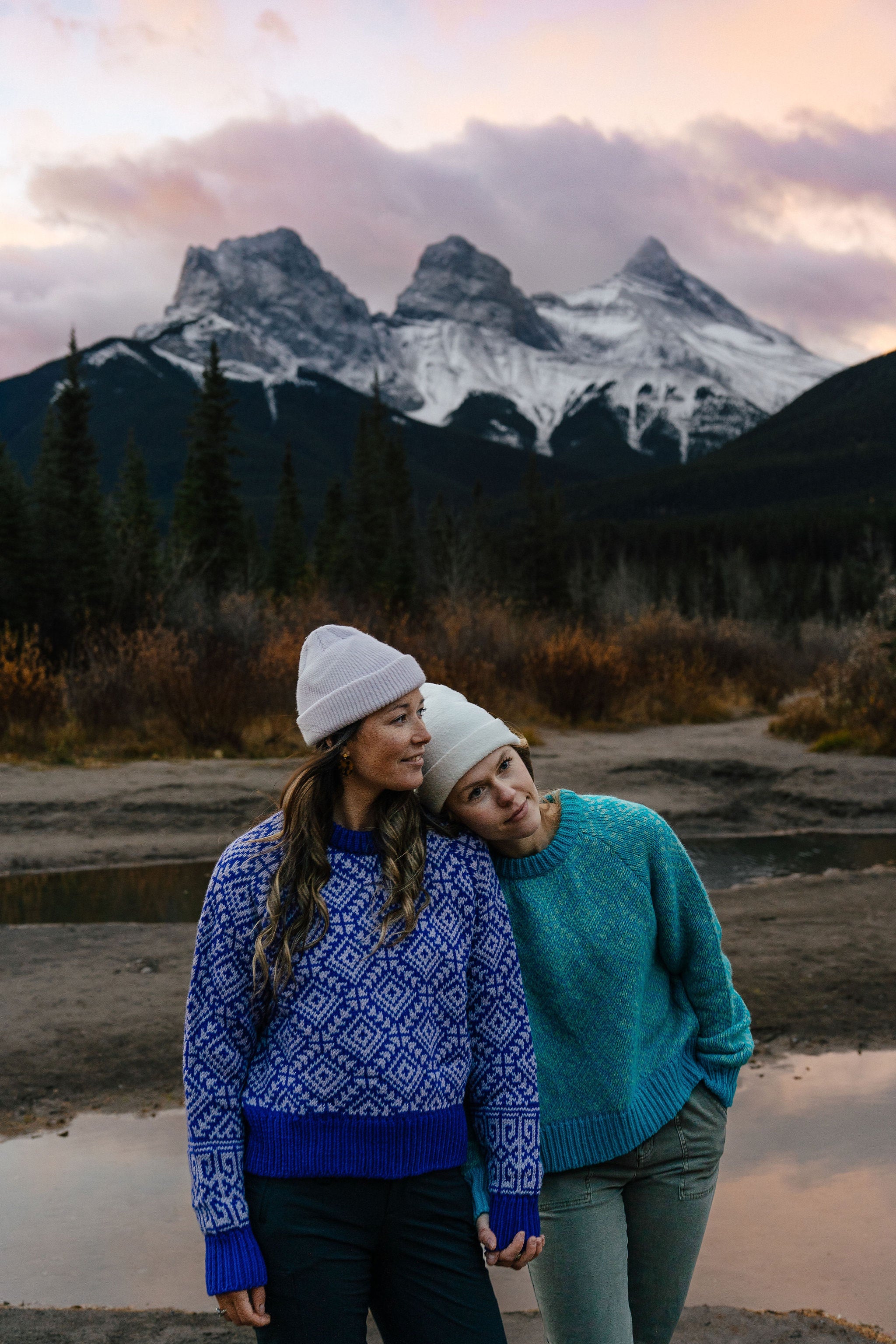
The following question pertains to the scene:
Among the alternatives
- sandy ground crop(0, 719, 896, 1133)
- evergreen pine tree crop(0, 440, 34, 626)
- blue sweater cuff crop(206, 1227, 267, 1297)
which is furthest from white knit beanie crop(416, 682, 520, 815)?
evergreen pine tree crop(0, 440, 34, 626)

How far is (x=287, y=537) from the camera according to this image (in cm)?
6203

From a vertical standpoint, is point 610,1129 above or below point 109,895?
above

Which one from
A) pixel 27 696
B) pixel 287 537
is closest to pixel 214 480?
pixel 287 537

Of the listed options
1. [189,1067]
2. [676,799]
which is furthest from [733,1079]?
[676,799]

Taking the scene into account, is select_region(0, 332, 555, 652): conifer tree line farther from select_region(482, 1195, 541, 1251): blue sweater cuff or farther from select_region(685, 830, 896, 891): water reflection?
select_region(482, 1195, 541, 1251): blue sweater cuff

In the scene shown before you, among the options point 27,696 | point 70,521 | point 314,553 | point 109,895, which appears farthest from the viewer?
point 314,553

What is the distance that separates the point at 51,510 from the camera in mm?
27219

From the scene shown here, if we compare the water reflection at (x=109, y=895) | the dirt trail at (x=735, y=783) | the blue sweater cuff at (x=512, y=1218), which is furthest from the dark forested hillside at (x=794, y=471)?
the blue sweater cuff at (x=512, y=1218)

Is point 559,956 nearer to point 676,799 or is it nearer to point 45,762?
point 676,799

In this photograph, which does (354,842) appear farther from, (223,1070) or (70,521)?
(70,521)

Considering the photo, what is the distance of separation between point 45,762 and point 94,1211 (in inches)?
381

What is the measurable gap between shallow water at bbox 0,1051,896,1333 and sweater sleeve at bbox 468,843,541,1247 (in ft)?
4.66

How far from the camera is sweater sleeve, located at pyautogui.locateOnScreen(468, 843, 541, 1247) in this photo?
205 cm

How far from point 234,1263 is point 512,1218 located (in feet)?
1.56
